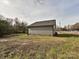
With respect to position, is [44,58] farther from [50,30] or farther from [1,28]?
[1,28]

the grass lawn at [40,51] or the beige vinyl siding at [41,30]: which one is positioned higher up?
the beige vinyl siding at [41,30]

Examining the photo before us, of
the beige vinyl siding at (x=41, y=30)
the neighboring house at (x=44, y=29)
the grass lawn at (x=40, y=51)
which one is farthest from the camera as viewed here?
the beige vinyl siding at (x=41, y=30)

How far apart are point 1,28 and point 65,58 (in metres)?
16.4

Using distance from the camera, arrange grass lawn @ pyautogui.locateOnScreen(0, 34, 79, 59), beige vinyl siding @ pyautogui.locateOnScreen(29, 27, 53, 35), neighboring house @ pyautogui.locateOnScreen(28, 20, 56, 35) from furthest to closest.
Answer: beige vinyl siding @ pyautogui.locateOnScreen(29, 27, 53, 35), neighboring house @ pyautogui.locateOnScreen(28, 20, 56, 35), grass lawn @ pyautogui.locateOnScreen(0, 34, 79, 59)

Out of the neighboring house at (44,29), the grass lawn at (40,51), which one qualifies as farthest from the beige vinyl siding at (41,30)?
the grass lawn at (40,51)

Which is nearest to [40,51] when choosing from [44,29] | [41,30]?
[44,29]

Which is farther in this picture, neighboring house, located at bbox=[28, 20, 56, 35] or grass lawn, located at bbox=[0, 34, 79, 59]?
neighboring house, located at bbox=[28, 20, 56, 35]

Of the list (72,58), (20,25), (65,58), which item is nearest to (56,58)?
(65,58)

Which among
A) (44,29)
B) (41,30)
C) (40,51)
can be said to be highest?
(44,29)

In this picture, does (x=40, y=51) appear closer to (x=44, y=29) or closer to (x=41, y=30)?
(x=44, y=29)

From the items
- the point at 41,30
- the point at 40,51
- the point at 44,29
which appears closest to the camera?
the point at 40,51

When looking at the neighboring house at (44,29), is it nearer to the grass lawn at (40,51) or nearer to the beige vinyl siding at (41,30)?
the beige vinyl siding at (41,30)

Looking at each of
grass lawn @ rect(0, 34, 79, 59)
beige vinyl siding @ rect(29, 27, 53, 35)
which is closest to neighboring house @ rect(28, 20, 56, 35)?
beige vinyl siding @ rect(29, 27, 53, 35)

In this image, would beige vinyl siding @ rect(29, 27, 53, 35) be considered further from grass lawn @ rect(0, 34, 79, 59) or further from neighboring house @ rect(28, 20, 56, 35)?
grass lawn @ rect(0, 34, 79, 59)
